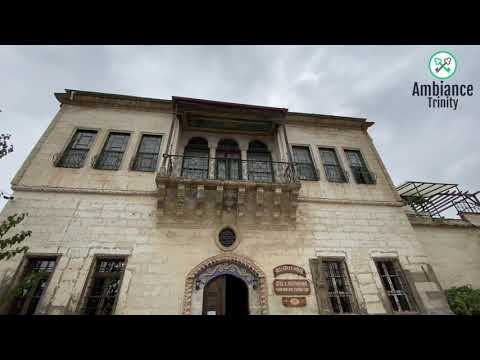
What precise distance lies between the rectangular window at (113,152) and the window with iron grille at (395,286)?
9681 millimetres

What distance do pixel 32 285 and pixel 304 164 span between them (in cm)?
923

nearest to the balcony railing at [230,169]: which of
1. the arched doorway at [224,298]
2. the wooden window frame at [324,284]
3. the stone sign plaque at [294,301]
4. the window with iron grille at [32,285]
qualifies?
the wooden window frame at [324,284]

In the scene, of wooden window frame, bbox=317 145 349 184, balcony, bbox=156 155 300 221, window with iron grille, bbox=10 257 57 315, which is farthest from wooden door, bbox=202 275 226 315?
wooden window frame, bbox=317 145 349 184

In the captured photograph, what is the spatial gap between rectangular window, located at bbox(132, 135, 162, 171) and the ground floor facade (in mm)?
1360

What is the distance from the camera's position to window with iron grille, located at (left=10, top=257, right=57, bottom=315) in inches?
226

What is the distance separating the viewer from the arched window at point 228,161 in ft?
30.0

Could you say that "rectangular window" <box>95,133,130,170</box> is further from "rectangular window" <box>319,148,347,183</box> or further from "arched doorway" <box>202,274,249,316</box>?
"rectangular window" <box>319,148,347,183</box>

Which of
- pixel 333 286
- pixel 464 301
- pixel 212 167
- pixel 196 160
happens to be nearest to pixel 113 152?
pixel 196 160

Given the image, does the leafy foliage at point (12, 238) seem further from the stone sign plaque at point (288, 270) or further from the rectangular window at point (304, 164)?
the rectangular window at point (304, 164)

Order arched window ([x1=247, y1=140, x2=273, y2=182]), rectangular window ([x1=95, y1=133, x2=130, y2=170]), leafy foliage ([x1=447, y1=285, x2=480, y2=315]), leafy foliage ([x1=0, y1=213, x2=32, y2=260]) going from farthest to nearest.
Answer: arched window ([x1=247, y1=140, x2=273, y2=182]) → rectangular window ([x1=95, y1=133, x2=130, y2=170]) → leafy foliage ([x1=447, y1=285, x2=480, y2=315]) → leafy foliage ([x1=0, y1=213, x2=32, y2=260])

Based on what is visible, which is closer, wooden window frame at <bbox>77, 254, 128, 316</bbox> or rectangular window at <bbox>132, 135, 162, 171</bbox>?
wooden window frame at <bbox>77, 254, 128, 316</bbox>
